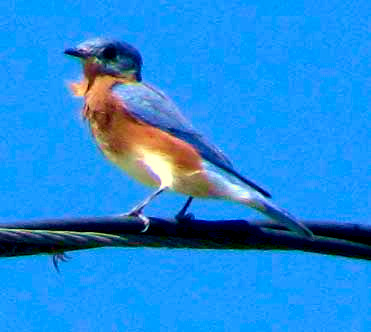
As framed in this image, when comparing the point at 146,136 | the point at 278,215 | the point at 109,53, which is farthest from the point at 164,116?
the point at 278,215

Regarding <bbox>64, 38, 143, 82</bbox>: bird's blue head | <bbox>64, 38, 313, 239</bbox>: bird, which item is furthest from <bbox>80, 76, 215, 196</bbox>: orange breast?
<bbox>64, 38, 143, 82</bbox>: bird's blue head

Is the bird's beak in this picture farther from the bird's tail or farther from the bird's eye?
the bird's tail

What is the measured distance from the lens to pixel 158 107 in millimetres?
9992

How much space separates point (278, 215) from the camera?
7.82 meters

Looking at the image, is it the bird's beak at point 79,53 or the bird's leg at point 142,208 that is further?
the bird's beak at point 79,53

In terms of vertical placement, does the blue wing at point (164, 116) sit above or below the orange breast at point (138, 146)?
above

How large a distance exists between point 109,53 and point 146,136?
142cm

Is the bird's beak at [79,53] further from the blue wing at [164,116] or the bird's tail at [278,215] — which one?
the bird's tail at [278,215]

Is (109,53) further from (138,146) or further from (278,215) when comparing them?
(278,215)

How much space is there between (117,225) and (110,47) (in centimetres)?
459

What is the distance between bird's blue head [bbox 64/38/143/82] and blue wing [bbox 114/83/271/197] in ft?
1.08

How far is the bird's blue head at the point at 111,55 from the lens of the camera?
10836 millimetres

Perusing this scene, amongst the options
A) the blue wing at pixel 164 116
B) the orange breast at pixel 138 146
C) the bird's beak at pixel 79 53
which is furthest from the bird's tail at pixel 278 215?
the bird's beak at pixel 79 53

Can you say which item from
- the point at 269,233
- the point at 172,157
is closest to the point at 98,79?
the point at 172,157
